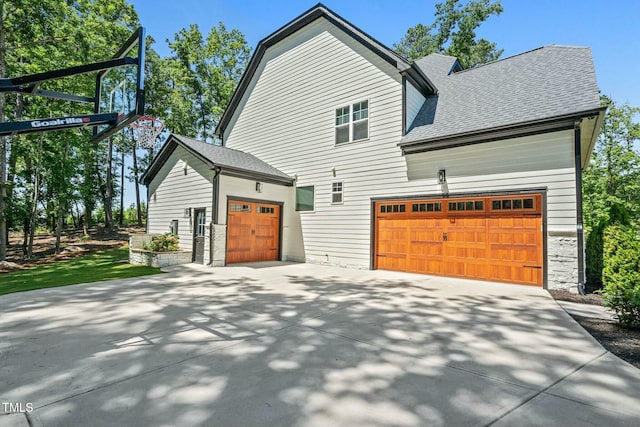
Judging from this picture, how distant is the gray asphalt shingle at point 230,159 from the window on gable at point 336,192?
200cm

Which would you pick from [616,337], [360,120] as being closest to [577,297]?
[616,337]

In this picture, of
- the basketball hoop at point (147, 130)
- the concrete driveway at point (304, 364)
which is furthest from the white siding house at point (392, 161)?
the concrete driveway at point (304, 364)

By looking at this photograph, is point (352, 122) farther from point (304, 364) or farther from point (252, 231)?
point (304, 364)

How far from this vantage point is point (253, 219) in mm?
11156

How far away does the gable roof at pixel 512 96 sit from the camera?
7.15 meters

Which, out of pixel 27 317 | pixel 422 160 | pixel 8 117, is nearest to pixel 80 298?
pixel 27 317

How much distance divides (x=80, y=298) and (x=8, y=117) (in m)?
17.6

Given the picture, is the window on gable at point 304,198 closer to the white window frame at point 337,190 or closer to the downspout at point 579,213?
the white window frame at point 337,190

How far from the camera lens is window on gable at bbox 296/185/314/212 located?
11531 millimetres

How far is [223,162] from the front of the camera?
402 inches

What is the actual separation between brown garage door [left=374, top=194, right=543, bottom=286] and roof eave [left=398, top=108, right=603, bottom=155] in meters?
1.49

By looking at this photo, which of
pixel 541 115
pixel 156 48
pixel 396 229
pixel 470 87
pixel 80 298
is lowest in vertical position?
pixel 80 298

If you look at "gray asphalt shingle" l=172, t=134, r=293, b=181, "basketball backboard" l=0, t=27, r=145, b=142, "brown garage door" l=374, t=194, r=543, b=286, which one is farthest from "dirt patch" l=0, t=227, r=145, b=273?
"brown garage door" l=374, t=194, r=543, b=286

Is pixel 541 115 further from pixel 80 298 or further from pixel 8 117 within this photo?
pixel 8 117
